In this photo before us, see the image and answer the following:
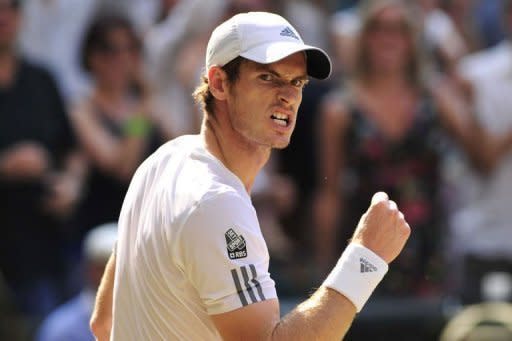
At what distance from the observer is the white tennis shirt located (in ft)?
12.3

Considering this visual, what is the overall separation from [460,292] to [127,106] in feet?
8.34

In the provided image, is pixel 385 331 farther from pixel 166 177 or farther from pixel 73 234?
pixel 166 177

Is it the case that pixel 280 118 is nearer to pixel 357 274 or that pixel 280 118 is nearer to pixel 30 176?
A: pixel 357 274

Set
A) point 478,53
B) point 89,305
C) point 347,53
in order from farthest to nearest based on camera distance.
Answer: point 478,53 < point 347,53 < point 89,305

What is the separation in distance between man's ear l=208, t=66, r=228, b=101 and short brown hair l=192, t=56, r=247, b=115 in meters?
0.02

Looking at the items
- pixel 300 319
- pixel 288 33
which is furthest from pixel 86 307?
pixel 300 319

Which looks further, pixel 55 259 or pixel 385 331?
pixel 55 259

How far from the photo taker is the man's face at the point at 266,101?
13.3ft

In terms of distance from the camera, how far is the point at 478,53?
950cm

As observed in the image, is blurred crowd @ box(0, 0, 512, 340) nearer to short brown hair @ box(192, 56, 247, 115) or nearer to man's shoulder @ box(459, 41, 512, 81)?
man's shoulder @ box(459, 41, 512, 81)

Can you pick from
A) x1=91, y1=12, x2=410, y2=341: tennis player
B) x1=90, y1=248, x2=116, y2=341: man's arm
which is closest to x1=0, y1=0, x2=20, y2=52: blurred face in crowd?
x1=90, y1=248, x2=116, y2=341: man's arm

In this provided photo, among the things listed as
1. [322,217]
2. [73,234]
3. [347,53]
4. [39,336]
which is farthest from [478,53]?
[39,336]

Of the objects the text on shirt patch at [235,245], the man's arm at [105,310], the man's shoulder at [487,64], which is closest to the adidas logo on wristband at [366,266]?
the text on shirt patch at [235,245]

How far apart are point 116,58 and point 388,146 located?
1.92 metres
